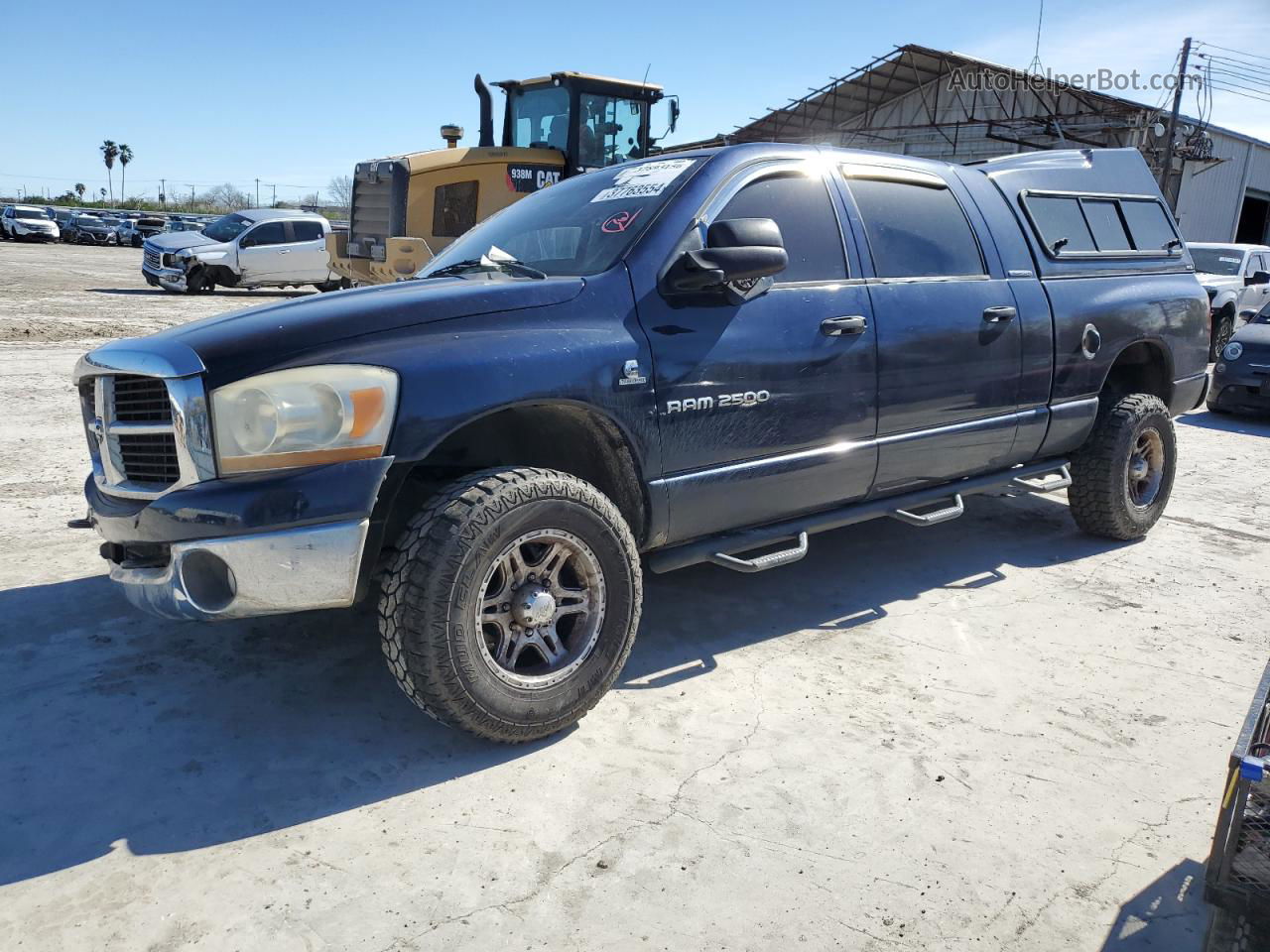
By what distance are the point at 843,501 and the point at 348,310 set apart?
2.19m

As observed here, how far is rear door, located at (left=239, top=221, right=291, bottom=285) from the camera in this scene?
1989cm

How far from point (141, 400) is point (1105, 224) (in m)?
4.91

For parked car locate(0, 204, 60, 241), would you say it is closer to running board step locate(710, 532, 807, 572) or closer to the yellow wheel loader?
the yellow wheel loader

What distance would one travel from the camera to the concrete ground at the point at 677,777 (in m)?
2.30

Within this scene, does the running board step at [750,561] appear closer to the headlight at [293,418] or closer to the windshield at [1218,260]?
the headlight at [293,418]

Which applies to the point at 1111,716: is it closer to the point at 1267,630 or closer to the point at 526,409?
the point at 1267,630

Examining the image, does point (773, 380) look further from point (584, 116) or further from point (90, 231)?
point (90, 231)

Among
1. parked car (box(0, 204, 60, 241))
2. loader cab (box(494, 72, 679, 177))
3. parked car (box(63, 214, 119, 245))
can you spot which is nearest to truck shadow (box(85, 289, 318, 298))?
loader cab (box(494, 72, 679, 177))

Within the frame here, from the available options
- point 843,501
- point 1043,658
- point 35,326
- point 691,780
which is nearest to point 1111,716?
point 1043,658

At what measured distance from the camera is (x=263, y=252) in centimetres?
1994

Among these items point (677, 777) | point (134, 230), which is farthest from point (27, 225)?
point (677, 777)

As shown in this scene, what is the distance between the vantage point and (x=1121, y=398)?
521 cm

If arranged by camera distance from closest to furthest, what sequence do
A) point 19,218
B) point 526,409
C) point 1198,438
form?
point 526,409 < point 1198,438 < point 19,218

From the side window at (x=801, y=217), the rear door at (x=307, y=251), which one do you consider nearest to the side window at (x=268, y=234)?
the rear door at (x=307, y=251)
